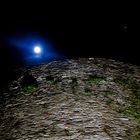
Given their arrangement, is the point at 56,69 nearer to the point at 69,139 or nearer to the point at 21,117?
the point at 21,117

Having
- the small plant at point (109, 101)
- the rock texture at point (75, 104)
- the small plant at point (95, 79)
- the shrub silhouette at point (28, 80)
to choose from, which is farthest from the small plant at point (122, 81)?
the shrub silhouette at point (28, 80)

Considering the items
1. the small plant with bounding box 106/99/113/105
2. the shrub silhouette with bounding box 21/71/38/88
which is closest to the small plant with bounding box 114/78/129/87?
the small plant with bounding box 106/99/113/105

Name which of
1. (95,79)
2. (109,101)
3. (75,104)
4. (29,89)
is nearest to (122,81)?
(95,79)

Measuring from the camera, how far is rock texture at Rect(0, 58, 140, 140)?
13.1 ft

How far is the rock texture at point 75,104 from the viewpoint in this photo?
157 inches

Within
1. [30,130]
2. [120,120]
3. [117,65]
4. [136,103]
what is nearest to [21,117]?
[30,130]

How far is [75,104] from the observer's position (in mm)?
4473

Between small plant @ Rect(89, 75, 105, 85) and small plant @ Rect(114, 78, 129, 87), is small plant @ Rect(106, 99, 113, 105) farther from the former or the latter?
small plant @ Rect(114, 78, 129, 87)

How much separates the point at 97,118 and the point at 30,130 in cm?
87

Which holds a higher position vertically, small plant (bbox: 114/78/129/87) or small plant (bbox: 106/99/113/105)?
small plant (bbox: 114/78/129/87)

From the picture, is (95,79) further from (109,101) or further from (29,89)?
(29,89)

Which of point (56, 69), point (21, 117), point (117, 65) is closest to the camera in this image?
point (21, 117)

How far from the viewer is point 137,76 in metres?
5.73

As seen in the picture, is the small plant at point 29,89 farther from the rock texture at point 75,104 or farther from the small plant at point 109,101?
the small plant at point 109,101
